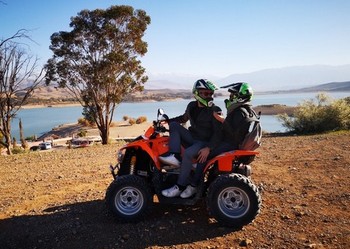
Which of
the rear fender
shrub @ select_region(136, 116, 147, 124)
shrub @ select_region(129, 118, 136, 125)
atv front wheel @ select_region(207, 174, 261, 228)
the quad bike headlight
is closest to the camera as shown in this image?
atv front wheel @ select_region(207, 174, 261, 228)

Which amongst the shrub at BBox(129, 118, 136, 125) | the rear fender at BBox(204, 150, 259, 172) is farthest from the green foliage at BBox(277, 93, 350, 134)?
the shrub at BBox(129, 118, 136, 125)

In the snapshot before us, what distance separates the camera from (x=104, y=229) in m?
4.71

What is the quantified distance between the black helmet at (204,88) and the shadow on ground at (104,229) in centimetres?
172

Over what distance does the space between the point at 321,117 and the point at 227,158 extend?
13.9 meters

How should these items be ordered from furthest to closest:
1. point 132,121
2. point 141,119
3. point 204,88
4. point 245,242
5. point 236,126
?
point 141,119
point 132,121
point 204,88
point 236,126
point 245,242

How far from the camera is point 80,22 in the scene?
21.4 meters

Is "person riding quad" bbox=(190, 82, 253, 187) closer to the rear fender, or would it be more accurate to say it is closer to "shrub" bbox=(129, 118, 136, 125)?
the rear fender

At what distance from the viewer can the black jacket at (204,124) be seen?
4.92 m

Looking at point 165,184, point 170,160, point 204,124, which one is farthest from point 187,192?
point 204,124

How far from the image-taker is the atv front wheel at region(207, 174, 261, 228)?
4.61 meters

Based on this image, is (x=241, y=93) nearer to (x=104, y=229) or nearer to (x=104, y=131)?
(x=104, y=229)

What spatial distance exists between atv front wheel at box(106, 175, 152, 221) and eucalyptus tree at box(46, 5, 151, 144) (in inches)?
659

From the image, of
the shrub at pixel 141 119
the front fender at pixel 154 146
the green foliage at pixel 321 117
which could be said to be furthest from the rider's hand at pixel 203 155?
the shrub at pixel 141 119

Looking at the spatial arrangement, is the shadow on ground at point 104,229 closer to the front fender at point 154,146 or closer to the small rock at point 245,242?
the small rock at point 245,242
